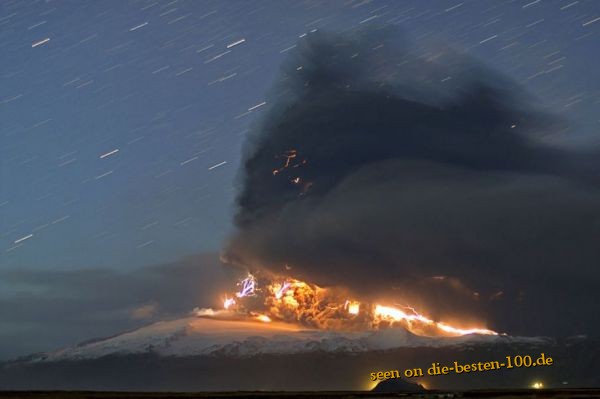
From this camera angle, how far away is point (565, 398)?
502 ft

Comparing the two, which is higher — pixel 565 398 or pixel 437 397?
pixel 565 398

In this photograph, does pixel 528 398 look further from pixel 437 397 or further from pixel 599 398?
pixel 437 397

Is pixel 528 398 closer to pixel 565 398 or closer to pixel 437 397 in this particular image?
pixel 565 398

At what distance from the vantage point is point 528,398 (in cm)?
15575

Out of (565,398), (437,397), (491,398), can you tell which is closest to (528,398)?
(565,398)

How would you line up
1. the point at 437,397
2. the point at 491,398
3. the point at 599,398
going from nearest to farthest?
the point at 599,398
the point at 491,398
the point at 437,397

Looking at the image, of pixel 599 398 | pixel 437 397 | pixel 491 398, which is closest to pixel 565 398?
pixel 599 398

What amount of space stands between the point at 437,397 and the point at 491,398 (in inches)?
776

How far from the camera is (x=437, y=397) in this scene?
190 meters

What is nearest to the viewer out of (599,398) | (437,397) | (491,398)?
(599,398)

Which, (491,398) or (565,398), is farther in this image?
(491,398)

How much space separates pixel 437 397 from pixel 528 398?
124 feet

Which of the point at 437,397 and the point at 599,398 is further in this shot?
the point at 437,397

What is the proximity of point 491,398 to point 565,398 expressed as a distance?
23836 mm
